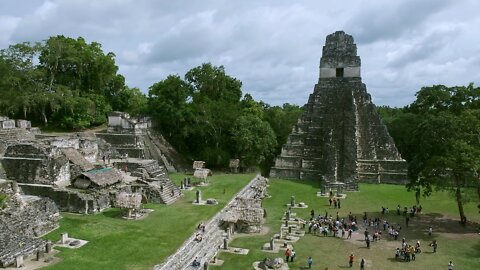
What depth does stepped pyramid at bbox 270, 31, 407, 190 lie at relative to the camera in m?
38.0

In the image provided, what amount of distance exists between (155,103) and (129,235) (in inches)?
1011

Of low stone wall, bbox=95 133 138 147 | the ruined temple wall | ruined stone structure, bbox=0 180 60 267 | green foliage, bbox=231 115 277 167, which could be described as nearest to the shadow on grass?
ruined stone structure, bbox=0 180 60 267

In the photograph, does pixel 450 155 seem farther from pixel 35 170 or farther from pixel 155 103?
pixel 155 103

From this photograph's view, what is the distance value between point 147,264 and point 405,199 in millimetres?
22568

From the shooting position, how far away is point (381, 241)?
2297 centimetres

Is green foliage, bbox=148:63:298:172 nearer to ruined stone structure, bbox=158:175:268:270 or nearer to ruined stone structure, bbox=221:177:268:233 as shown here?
ruined stone structure, bbox=158:175:268:270

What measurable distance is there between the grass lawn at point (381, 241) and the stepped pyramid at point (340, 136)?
4089 mm

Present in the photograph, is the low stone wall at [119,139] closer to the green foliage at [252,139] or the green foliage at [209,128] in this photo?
the green foliage at [209,128]

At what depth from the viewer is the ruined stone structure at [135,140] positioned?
3916 centimetres

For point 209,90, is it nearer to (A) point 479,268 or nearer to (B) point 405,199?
(B) point 405,199

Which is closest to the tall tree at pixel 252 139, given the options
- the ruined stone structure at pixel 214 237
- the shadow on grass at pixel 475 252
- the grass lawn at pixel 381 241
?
the grass lawn at pixel 381 241

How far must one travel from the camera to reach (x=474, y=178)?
23.8 metres

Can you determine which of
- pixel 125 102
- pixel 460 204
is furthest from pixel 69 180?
pixel 125 102

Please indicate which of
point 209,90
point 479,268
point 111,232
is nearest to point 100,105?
point 209,90
